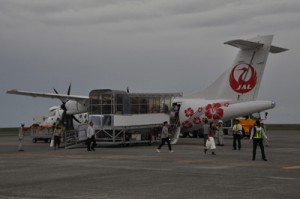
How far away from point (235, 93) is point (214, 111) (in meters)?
2.02

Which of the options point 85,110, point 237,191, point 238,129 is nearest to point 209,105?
point 238,129

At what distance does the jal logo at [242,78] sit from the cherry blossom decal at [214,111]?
5.94ft

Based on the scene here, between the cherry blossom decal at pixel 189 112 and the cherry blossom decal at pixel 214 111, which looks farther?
the cherry blossom decal at pixel 189 112

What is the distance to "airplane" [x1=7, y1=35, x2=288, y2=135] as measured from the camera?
34.5 metres

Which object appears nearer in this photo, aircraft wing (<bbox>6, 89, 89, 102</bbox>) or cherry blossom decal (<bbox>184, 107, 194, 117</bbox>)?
cherry blossom decal (<bbox>184, 107, 194, 117</bbox>)

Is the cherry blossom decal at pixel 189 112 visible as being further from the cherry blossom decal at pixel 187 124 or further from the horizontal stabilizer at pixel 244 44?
the horizontal stabilizer at pixel 244 44

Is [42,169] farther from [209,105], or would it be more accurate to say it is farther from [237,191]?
[209,105]

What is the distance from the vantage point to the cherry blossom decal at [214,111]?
117 feet

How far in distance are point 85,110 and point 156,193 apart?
31.8 meters

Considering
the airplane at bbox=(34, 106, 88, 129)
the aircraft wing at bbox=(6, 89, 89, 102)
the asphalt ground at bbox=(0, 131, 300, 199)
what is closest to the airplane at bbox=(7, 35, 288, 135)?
the aircraft wing at bbox=(6, 89, 89, 102)

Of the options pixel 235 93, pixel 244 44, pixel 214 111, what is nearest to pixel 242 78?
pixel 235 93

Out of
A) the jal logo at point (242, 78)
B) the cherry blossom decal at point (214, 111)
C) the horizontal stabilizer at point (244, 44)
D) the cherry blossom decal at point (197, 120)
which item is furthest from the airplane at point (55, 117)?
the horizontal stabilizer at point (244, 44)

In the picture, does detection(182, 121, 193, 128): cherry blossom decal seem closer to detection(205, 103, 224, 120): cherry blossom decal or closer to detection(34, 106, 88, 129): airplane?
detection(205, 103, 224, 120): cherry blossom decal

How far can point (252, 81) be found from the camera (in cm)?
3506
